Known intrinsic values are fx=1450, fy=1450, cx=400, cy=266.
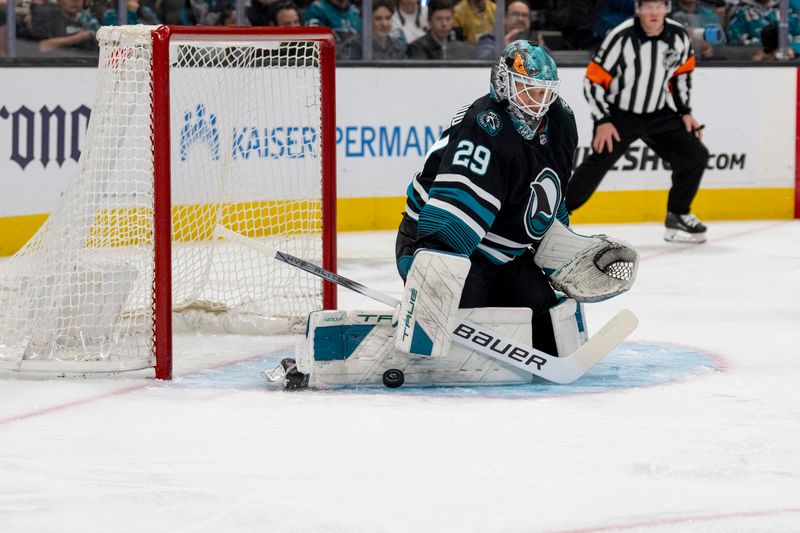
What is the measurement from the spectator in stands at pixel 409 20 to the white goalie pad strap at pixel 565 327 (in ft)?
11.6

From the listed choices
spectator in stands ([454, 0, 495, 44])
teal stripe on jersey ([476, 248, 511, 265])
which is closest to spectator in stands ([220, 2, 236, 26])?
spectator in stands ([454, 0, 495, 44])

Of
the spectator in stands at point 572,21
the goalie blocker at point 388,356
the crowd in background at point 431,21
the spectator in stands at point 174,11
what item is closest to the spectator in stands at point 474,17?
the crowd in background at point 431,21

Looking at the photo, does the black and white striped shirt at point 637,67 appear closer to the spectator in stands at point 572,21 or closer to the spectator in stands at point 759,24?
the spectator in stands at point 572,21

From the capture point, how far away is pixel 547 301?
3.43 m

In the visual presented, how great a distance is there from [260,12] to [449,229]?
3.60 m

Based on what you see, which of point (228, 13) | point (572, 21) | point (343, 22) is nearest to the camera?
point (228, 13)

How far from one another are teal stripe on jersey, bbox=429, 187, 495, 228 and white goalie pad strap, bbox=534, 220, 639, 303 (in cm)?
41

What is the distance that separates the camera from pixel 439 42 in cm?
683

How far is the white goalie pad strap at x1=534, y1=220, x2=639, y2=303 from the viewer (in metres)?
3.42

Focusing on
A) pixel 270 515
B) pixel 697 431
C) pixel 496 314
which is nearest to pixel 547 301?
Result: pixel 496 314

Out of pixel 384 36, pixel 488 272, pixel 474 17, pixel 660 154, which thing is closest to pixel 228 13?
pixel 384 36

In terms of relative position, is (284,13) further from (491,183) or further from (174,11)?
(491,183)

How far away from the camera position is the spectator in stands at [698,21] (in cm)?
730

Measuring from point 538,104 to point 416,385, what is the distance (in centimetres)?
68
